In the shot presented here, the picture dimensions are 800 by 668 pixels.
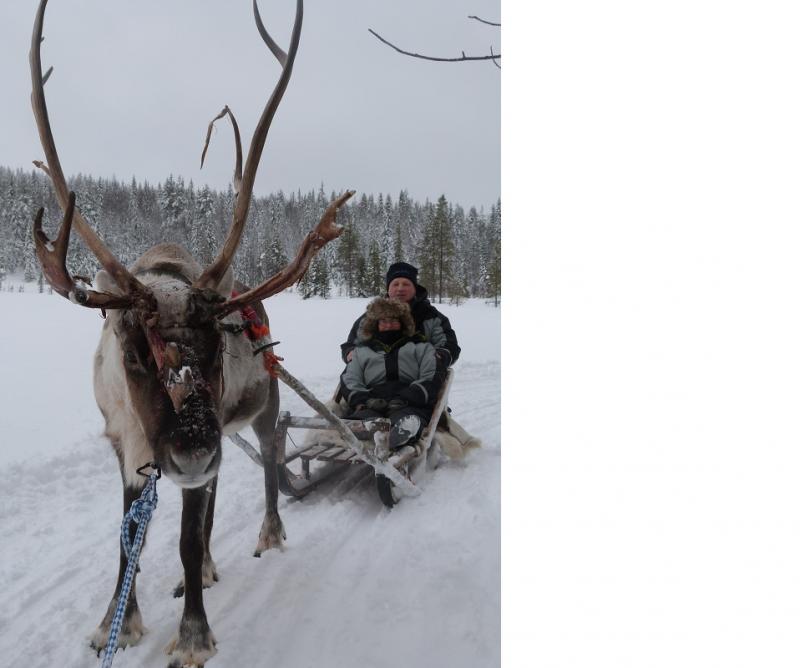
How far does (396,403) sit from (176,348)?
6.01 ft

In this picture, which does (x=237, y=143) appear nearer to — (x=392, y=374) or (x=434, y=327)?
(x=434, y=327)

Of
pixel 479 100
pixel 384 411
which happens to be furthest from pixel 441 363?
pixel 479 100

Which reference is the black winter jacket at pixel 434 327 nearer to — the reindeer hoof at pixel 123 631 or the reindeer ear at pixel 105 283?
the reindeer ear at pixel 105 283

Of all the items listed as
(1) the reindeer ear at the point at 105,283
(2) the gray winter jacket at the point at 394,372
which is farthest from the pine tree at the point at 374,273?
(1) the reindeer ear at the point at 105,283

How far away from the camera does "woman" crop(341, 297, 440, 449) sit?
2.84m

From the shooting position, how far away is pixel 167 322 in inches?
53.1

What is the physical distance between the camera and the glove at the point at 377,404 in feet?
9.96

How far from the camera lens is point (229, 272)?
1.77 metres

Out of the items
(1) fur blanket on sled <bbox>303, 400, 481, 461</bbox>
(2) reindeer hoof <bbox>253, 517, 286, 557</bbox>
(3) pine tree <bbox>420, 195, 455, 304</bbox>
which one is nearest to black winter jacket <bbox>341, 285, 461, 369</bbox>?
(3) pine tree <bbox>420, 195, 455, 304</bbox>

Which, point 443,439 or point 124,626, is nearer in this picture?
point 124,626

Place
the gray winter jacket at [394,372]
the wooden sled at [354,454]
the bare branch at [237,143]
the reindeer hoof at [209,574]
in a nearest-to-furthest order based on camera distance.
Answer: the bare branch at [237,143]
the reindeer hoof at [209,574]
the wooden sled at [354,454]
the gray winter jacket at [394,372]

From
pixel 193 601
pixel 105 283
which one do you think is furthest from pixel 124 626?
pixel 105 283
